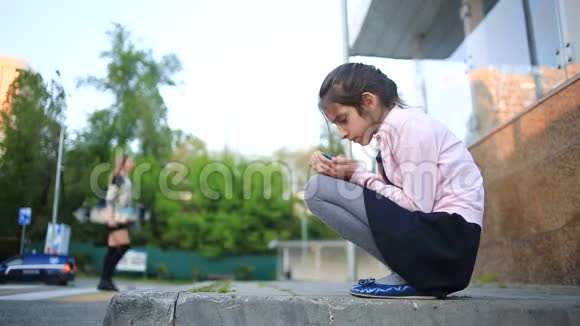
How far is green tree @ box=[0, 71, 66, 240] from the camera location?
2600mm

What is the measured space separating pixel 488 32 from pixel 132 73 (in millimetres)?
5481

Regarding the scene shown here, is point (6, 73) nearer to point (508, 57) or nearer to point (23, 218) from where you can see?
point (23, 218)

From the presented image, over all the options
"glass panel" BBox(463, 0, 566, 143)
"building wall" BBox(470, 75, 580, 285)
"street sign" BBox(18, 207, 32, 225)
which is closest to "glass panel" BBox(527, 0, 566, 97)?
"glass panel" BBox(463, 0, 566, 143)

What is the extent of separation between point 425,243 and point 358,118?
59 centimetres

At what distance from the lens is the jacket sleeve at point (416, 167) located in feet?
5.68

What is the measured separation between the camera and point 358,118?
1976 millimetres

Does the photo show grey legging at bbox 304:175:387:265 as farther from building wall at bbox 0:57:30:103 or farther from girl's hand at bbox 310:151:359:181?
building wall at bbox 0:57:30:103

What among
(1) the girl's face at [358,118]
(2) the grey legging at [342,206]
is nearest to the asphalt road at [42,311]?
(2) the grey legging at [342,206]

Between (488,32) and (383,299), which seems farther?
(488,32)

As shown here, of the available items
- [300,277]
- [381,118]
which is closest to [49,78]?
[381,118]

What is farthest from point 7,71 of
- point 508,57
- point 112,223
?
point 508,57

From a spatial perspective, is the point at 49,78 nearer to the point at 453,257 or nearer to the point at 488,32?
the point at 453,257

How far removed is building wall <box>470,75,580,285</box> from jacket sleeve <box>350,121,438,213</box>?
1.96 m

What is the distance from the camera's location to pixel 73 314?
8.64 ft
